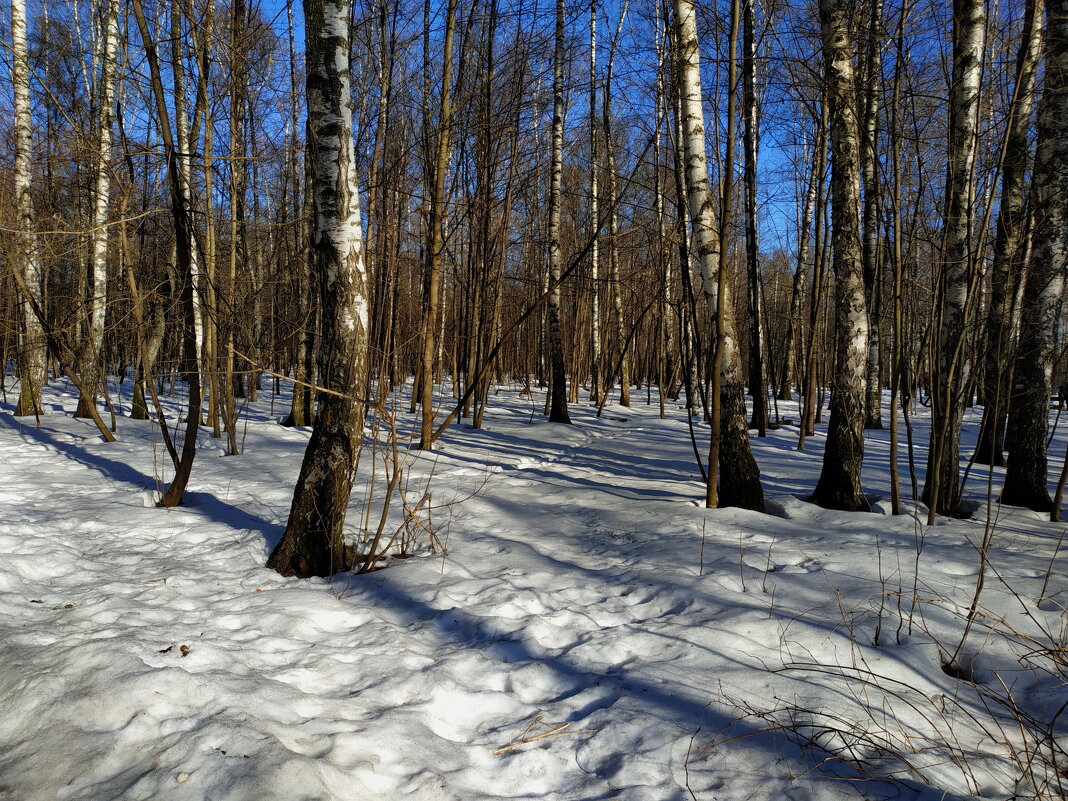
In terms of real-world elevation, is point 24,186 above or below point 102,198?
above

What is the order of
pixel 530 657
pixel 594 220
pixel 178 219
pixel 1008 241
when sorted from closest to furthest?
pixel 530 657, pixel 178 219, pixel 1008 241, pixel 594 220

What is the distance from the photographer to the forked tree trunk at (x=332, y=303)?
3662mm

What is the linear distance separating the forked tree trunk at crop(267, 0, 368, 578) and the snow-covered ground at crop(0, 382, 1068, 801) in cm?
32

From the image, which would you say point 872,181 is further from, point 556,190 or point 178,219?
point 178,219

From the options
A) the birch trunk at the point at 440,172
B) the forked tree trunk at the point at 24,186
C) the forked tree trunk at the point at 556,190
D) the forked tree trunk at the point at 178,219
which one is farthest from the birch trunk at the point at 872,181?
the forked tree trunk at the point at 24,186

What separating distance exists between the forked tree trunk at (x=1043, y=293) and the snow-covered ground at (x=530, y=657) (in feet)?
1.94

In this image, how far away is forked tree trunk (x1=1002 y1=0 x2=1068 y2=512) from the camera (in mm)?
5051

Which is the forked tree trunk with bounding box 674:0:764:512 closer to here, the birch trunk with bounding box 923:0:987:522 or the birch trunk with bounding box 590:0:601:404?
the birch trunk with bounding box 923:0:987:522

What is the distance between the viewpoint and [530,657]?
9.49ft

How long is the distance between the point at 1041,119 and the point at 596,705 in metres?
6.30

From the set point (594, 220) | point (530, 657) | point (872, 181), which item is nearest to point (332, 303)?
point (530, 657)

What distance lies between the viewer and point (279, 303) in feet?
53.6

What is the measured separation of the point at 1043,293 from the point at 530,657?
19.0 feet

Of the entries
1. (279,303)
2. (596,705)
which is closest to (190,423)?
(596,705)
